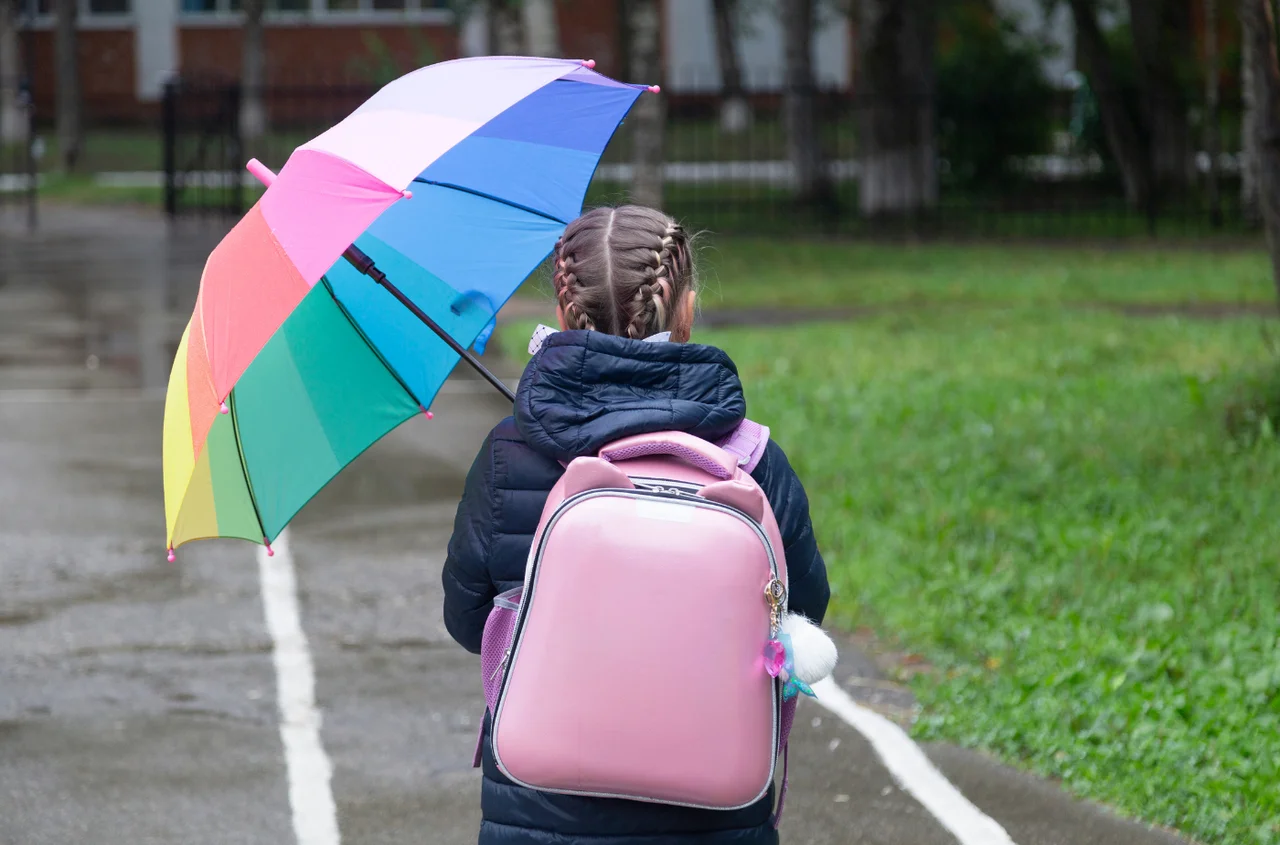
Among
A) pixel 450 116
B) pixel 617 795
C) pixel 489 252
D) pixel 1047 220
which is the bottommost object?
pixel 1047 220

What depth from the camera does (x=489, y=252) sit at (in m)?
3.31

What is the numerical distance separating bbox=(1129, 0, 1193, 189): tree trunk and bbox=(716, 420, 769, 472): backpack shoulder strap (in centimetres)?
2419

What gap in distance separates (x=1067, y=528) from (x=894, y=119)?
1748cm

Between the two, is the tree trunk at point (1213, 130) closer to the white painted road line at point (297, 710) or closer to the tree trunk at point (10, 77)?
the white painted road line at point (297, 710)

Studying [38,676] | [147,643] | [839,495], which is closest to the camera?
[38,676]

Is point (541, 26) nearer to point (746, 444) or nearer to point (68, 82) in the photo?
point (746, 444)

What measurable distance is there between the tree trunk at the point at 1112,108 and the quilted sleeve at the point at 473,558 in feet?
75.5

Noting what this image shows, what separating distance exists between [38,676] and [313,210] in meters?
3.43

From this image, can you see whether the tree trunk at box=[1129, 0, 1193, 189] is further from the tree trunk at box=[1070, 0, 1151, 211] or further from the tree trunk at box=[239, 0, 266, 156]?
the tree trunk at box=[239, 0, 266, 156]

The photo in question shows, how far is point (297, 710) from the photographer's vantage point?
5.33m

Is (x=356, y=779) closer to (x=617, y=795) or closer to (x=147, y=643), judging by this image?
(x=147, y=643)

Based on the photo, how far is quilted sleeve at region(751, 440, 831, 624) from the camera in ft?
8.30

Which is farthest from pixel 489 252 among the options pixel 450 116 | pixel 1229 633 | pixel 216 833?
pixel 1229 633

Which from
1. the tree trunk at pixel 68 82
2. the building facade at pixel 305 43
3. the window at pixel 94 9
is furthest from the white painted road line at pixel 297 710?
the window at pixel 94 9
